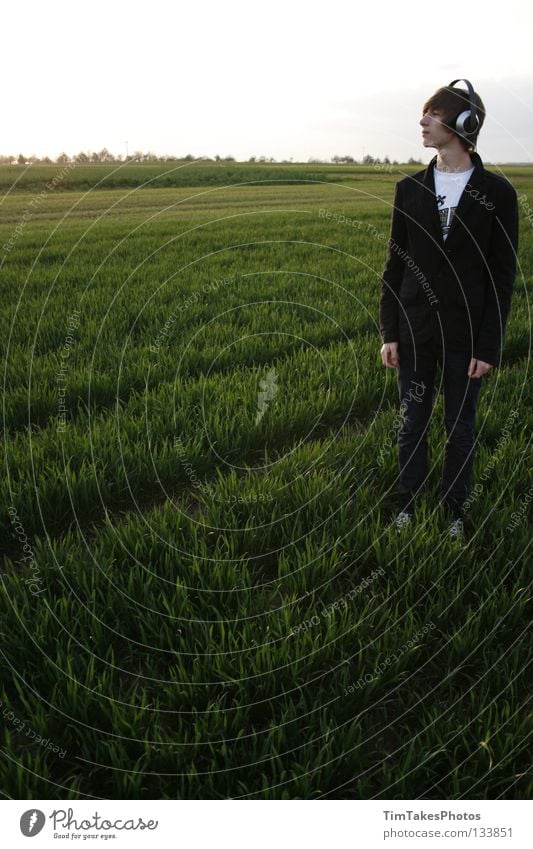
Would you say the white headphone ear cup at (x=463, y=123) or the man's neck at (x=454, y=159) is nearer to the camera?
the white headphone ear cup at (x=463, y=123)

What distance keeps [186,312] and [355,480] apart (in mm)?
3935

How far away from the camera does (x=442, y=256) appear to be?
3.10 m

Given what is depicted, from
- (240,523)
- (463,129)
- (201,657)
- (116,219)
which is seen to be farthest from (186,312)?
(116,219)

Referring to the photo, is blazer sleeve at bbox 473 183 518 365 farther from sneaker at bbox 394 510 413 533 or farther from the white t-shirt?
sneaker at bbox 394 510 413 533

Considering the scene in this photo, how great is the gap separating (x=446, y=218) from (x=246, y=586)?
220 cm

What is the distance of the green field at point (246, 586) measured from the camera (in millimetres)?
2174

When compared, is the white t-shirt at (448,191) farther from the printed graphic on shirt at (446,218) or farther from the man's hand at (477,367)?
the man's hand at (477,367)

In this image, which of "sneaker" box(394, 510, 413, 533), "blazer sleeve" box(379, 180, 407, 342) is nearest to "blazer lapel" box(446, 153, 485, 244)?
"blazer sleeve" box(379, 180, 407, 342)

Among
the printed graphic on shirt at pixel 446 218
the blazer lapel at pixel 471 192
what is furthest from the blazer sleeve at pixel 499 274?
the printed graphic on shirt at pixel 446 218

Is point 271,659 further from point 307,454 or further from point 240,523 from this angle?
point 307,454

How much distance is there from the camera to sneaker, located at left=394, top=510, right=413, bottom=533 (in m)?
3.33

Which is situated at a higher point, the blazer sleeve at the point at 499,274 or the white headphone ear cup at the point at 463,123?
the white headphone ear cup at the point at 463,123

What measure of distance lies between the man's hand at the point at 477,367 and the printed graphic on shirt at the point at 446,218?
70 cm

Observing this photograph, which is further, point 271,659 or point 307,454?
point 307,454
